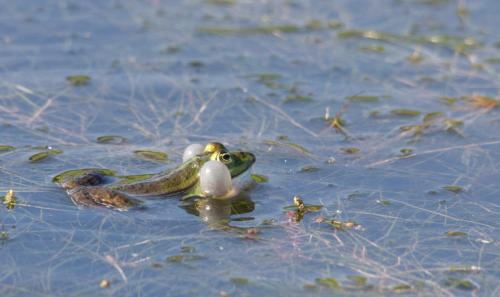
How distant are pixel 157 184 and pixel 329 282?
1161 mm

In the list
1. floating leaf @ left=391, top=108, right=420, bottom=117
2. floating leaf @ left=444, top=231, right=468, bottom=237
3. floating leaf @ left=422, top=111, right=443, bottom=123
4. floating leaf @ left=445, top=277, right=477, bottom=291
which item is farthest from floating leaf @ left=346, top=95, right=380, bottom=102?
floating leaf @ left=445, top=277, right=477, bottom=291

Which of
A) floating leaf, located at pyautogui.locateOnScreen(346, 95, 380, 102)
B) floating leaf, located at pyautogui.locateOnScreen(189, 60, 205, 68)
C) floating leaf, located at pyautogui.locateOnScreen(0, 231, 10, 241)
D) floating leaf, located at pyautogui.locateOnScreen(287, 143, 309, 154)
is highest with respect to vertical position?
floating leaf, located at pyautogui.locateOnScreen(189, 60, 205, 68)

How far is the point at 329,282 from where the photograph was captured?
12.5 feet

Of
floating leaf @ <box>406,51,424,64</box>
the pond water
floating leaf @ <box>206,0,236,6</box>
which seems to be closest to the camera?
the pond water

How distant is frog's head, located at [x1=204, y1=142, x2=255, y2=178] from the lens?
14.8ft

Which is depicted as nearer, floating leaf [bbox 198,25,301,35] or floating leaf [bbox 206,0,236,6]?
floating leaf [bbox 198,25,301,35]

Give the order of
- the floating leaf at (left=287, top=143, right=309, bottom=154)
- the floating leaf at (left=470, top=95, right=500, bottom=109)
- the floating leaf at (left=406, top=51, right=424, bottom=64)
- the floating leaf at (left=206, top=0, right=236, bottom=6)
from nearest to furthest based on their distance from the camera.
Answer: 1. the floating leaf at (left=287, top=143, right=309, bottom=154)
2. the floating leaf at (left=470, top=95, right=500, bottom=109)
3. the floating leaf at (left=406, top=51, right=424, bottom=64)
4. the floating leaf at (left=206, top=0, right=236, bottom=6)

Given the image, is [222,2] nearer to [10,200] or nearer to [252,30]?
[252,30]

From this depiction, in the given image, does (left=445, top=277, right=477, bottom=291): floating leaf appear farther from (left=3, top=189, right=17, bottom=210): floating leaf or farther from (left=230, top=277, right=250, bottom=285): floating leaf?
(left=3, top=189, right=17, bottom=210): floating leaf

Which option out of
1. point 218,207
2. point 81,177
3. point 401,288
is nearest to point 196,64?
point 81,177

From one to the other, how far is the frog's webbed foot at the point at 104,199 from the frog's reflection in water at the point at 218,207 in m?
0.27

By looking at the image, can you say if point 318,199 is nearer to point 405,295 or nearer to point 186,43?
point 405,295

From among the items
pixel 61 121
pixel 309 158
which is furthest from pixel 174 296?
pixel 61 121

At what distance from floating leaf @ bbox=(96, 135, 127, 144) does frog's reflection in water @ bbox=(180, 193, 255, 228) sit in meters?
1.01
